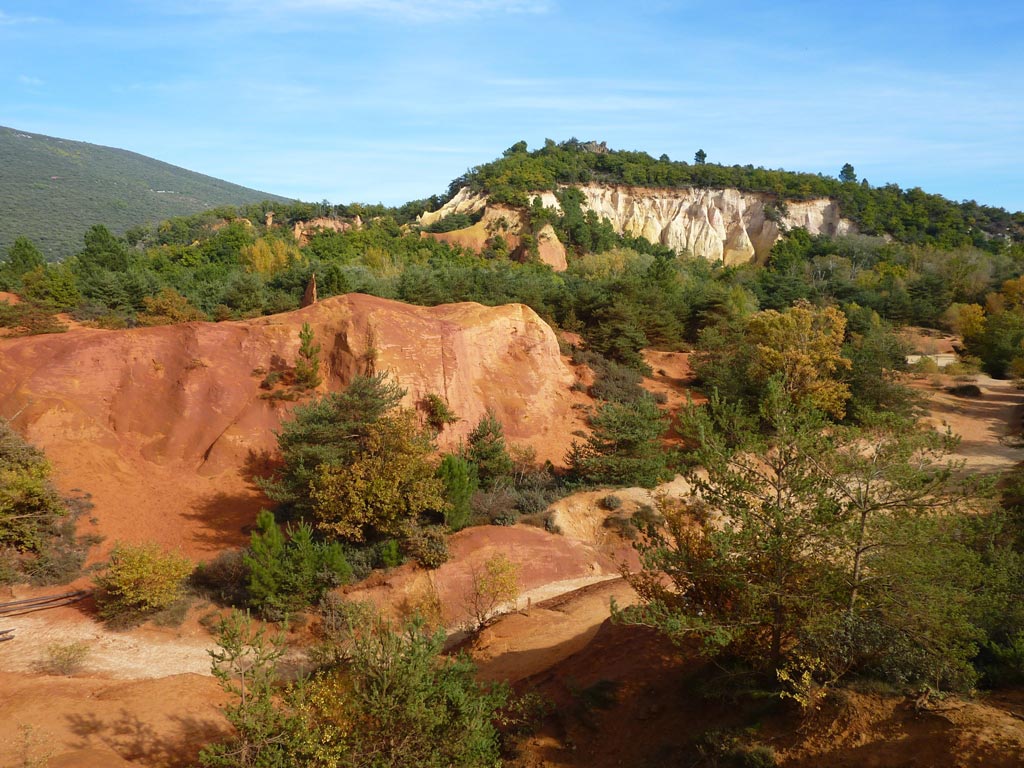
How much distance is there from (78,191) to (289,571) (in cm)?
9337

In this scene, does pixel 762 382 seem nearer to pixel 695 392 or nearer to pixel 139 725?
pixel 695 392

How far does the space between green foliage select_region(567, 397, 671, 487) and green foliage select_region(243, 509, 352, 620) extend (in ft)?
29.3

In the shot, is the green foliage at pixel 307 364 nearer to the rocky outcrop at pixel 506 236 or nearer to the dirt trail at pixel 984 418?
the dirt trail at pixel 984 418

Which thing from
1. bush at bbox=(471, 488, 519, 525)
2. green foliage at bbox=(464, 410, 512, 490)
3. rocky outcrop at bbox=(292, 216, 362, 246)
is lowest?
bush at bbox=(471, 488, 519, 525)

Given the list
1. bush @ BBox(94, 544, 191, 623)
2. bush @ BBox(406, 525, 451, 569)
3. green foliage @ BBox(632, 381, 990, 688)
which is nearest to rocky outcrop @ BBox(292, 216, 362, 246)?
bush @ BBox(94, 544, 191, 623)

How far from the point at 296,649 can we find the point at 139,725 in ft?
11.8

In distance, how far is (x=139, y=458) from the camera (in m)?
20.9

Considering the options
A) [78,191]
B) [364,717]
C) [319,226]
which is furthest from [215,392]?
[78,191]

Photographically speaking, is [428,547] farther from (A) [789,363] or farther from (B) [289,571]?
(A) [789,363]

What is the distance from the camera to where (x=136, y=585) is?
42.9 ft

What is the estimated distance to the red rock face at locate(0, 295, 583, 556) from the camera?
19.0m

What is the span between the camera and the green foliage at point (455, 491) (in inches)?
622

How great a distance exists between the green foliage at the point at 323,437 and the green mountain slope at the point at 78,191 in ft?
188

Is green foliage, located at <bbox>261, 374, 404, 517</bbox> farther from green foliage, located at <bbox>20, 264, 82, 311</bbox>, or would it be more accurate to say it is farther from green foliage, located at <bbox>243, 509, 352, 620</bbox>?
green foliage, located at <bbox>20, 264, 82, 311</bbox>
